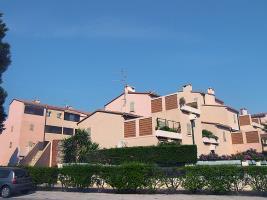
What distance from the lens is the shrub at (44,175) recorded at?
20.9 m

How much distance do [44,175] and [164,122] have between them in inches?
707

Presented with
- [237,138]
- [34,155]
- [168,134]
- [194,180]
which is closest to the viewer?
[194,180]

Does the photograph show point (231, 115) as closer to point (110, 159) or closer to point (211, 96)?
point (211, 96)

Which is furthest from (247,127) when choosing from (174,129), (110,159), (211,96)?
(110,159)

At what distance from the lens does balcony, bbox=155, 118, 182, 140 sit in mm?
34688

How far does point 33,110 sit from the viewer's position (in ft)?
175

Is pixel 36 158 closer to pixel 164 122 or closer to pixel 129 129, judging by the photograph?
pixel 129 129

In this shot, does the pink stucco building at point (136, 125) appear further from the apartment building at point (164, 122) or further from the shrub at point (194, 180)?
the shrub at point (194, 180)

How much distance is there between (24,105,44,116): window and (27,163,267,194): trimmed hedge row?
32465 millimetres

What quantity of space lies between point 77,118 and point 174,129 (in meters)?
28.0

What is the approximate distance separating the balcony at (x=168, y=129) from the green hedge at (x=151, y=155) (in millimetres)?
2724

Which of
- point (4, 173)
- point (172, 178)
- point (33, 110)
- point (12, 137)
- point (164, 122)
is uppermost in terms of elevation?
point (33, 110)

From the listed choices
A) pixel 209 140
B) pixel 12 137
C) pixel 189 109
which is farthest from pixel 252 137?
pixel 12 137

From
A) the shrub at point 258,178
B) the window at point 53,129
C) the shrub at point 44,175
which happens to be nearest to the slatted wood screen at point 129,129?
the shrub at point 44,175
